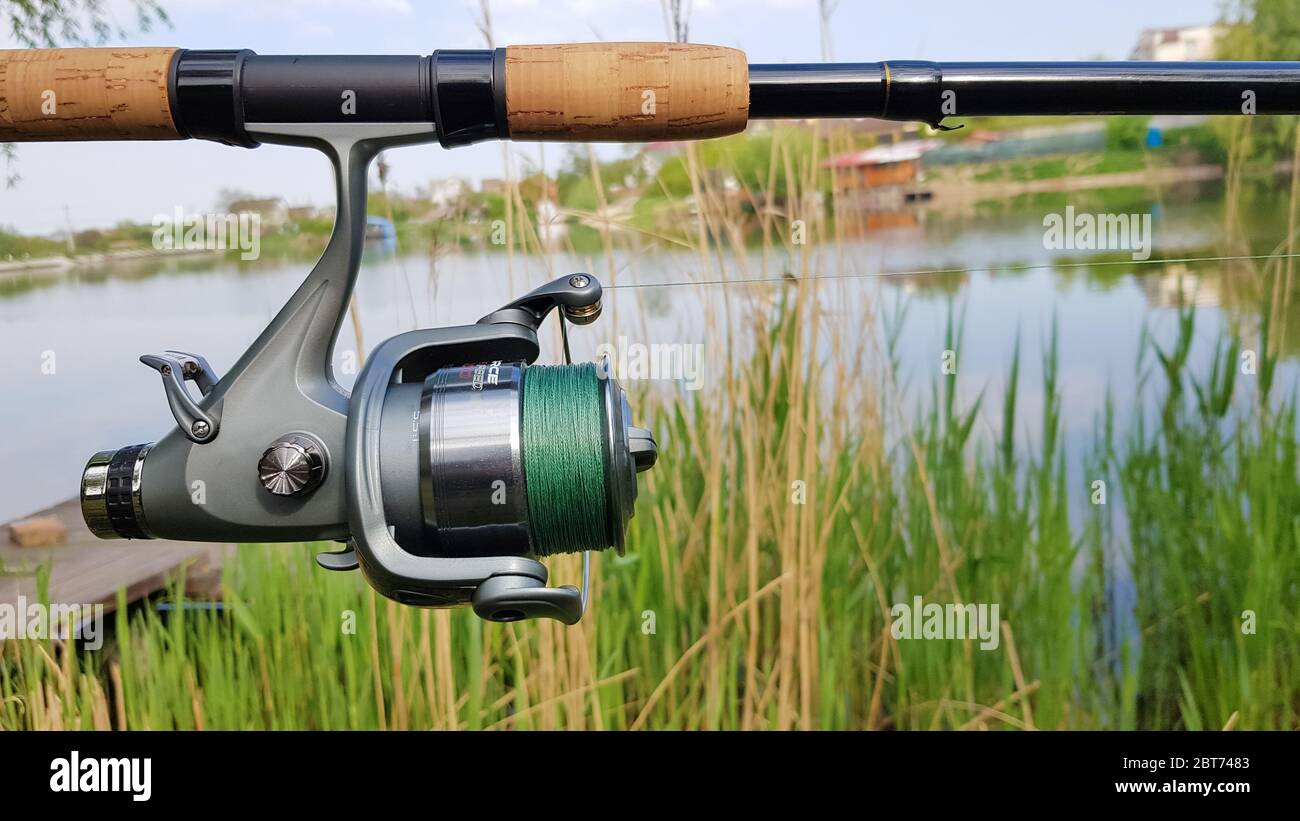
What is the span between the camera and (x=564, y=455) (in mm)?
764

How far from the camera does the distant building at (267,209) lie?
187 cm

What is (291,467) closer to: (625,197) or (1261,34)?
(625,197)

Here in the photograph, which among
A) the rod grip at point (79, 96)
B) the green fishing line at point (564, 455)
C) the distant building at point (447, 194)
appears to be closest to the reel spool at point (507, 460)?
the green fishing line at point (564, 455)

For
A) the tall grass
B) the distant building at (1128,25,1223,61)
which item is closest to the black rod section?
the tall grass

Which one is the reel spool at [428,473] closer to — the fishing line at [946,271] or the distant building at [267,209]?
the fishing line at [946,271]

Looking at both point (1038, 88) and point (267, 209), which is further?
point (267, 209)

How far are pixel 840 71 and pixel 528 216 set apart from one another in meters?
1.08

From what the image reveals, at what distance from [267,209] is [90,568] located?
84 cm

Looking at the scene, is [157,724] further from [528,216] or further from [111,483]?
[111,483]

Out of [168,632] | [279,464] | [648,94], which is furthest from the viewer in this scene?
[168,632]

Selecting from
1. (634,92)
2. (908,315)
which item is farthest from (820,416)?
(634,92)

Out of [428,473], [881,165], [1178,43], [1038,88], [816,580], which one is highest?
[1178,43]
